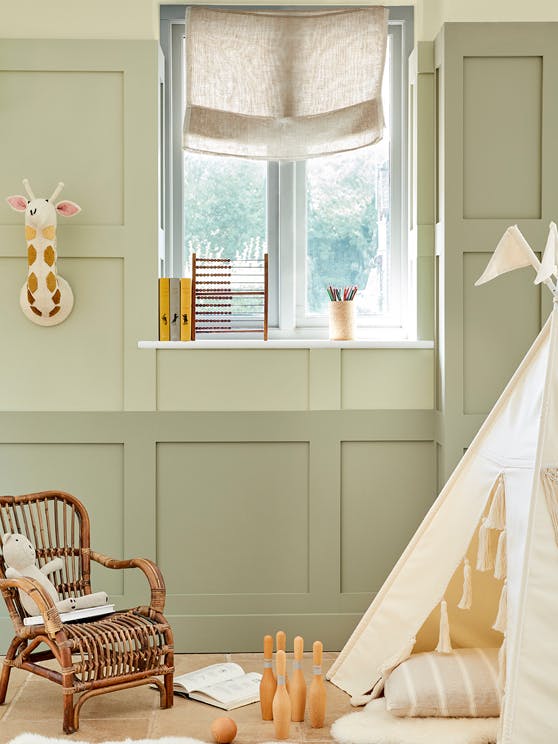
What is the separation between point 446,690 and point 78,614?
1208 millimetres

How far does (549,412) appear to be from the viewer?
251 cm

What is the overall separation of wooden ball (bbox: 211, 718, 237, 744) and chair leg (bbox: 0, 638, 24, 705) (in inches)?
28.8

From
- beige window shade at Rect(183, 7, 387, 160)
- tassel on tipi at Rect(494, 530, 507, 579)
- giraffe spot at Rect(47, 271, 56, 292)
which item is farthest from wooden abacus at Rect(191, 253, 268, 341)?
tassel on tipi at Rect(494, 530, 507, 579)

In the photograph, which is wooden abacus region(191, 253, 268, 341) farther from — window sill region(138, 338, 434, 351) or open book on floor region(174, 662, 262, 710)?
open book on floor region(174, 662, 262, 710)

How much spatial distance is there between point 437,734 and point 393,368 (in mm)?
1391

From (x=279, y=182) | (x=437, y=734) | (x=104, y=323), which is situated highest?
(x=279, y=182)

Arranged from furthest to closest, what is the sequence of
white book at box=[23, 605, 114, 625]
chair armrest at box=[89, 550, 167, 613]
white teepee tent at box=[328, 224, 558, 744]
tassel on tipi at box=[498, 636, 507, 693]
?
1. chair armrest at box=[89, 550, 167, 613]
2. white book at box=[23, 605, 114, 625]
3. tassel on tipi at box=[498, 636, 507, 693]
4. white teepee tent at box=[328, 224, 558, 744]

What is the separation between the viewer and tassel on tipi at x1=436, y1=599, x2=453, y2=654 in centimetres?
288

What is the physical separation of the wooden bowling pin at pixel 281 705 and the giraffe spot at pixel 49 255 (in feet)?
5.42

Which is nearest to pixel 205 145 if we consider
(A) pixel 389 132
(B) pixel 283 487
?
(A) pixel 389 132

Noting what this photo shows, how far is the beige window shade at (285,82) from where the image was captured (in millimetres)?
3492

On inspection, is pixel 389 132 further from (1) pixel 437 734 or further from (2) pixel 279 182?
(1) pixel 437 734

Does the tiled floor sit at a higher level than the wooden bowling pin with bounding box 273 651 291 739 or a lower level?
lower

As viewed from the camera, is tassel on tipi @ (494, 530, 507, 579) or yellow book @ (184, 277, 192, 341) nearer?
tassel on tipi @ (494, 530, 507, 579)
